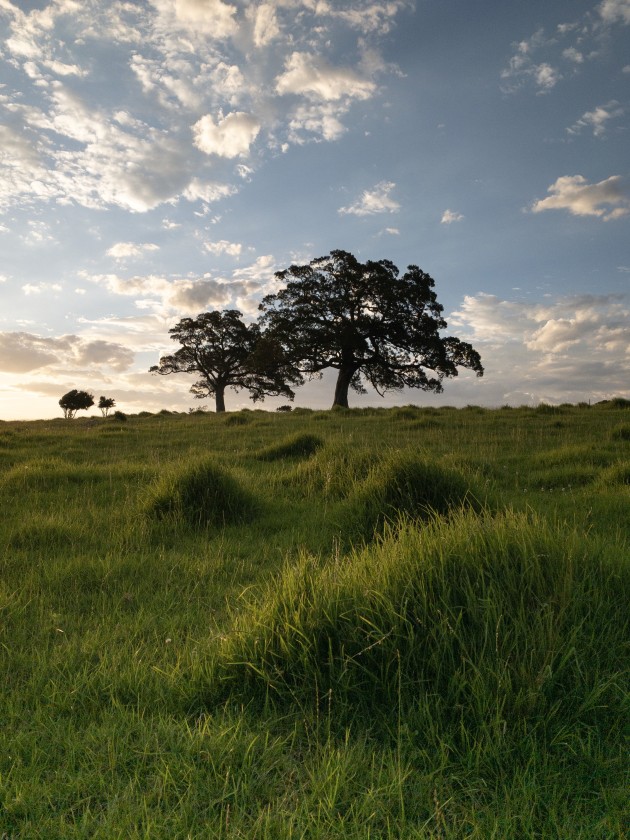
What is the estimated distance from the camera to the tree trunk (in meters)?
35.6

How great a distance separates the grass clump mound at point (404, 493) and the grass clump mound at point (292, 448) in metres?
4.84

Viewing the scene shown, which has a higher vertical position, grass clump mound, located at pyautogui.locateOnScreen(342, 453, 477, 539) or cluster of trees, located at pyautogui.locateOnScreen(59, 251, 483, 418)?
cluster of trees, located at pyautogui.locateOnScreen(59, 251, 483, 418)

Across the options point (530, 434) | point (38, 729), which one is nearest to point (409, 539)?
point (38, 729)

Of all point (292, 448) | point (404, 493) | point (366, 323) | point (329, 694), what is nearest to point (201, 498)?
point (404, 493)

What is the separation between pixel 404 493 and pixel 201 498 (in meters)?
2.37

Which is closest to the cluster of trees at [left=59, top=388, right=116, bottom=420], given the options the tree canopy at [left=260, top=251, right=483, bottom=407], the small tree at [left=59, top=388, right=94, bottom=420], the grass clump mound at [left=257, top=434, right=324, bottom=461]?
the small tree at [left=59, top=388, right=94, bottom=420]

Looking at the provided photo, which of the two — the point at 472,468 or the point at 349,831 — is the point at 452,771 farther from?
the point at 472,468

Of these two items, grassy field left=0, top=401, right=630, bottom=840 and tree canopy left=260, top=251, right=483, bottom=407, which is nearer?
grassy field left=0, top=401, right=630, bottom=840

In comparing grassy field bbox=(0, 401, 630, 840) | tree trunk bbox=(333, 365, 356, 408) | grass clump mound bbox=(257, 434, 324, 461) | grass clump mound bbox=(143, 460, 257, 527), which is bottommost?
grassy field bbox=(0, 401, 630, 840)

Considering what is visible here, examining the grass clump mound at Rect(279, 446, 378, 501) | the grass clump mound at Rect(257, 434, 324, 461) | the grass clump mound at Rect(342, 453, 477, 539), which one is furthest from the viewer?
the grass clump mound at Rect(257, 434, 324, 461)

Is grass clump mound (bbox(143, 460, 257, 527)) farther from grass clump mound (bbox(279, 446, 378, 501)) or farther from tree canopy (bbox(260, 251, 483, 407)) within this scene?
tree canopy (bbox(260, 251, 483, 407))

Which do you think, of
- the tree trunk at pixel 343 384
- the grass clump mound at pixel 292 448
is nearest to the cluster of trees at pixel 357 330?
the tree trunk at pixel 343 384

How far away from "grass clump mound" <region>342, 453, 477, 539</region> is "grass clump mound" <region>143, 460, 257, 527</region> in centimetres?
135

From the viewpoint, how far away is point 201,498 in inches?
259
